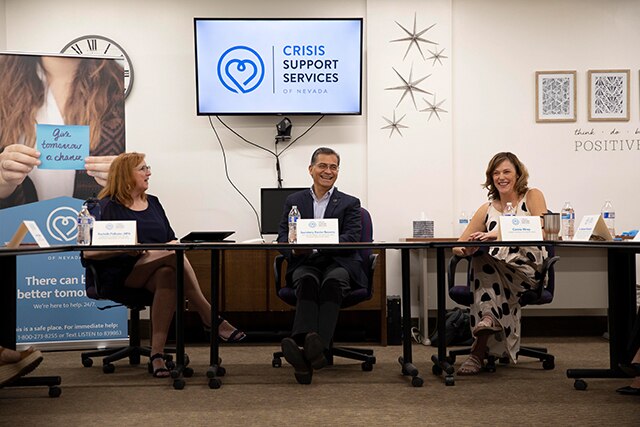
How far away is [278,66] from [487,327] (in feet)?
9.34

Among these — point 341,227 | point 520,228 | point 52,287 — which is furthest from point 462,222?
point 52,287

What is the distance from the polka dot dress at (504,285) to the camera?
3828mm

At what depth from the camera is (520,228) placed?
138 inches

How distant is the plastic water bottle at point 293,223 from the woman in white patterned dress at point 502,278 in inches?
34.4

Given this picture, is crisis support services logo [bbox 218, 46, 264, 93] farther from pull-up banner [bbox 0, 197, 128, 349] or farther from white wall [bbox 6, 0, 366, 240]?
pull-up banner [bbox 0, 197, 128, 349]

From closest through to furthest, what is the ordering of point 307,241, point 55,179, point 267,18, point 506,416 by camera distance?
point 506,416, point 307,241, point 55,179, point 267,18

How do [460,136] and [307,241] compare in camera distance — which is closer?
[307,241]

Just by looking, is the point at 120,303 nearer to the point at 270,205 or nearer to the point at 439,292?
the point at 270,205

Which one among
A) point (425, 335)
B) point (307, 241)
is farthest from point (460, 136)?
point (307, 241)

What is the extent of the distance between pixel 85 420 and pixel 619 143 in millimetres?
4596

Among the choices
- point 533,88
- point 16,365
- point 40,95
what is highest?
point 533,88

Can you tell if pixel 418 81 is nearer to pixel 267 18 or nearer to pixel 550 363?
pixel 267 18

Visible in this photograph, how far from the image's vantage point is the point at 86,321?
4934 mm

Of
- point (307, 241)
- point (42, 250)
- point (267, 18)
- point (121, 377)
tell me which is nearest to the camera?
point (42, 250)
